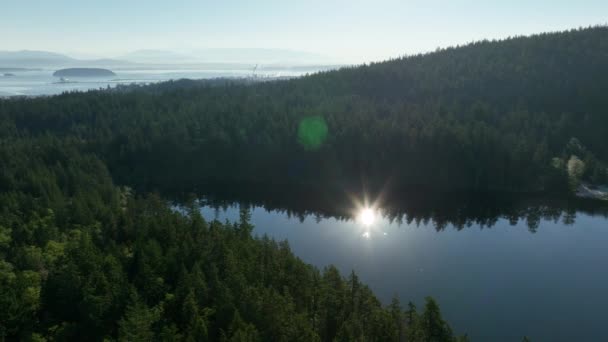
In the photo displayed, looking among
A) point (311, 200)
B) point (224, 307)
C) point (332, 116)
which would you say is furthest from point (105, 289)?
point (332, 116)

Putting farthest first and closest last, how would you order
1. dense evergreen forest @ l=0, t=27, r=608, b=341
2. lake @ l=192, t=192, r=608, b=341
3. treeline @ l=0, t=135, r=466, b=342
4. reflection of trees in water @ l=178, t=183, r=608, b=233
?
1. reflection of trees in water @ l=178, t=183, r=608, b=233
2. lake @ l=192, t=192, r=608, b=341
3. dense evergreen forest @ l=0, t=27, r=608, b=341
4. treeline @ l=0, t=135, r=466, b=342

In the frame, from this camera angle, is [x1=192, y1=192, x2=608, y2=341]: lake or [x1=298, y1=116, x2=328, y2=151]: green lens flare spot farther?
[x1=298, y1=116, x2=328, y2=151]: green lens flare spot

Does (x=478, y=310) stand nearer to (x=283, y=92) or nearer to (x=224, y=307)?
(x=224, y=307)

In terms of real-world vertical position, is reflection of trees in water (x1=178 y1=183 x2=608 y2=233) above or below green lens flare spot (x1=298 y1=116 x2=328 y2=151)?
below

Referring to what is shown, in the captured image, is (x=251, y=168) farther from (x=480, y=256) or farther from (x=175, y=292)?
(x=175, y=292)

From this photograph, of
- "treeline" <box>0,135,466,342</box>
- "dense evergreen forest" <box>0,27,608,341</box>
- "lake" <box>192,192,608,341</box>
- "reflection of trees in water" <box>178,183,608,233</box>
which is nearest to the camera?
"treeline" <box>0,135,466,342</box>

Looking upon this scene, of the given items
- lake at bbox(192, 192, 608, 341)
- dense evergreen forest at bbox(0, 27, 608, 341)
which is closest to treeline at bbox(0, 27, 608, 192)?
dense evergreen forest at bbox(0, 27, 608, 341)

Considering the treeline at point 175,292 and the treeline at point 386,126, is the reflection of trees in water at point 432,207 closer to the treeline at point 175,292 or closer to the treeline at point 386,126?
the treeline at point 386,126

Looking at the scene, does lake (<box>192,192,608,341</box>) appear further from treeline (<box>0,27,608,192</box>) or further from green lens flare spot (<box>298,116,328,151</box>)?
green lens flare spot (<box>298,116,328,151</box>)

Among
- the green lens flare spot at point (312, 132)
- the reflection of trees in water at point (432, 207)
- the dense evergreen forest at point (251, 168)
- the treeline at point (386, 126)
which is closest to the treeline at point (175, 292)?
the dense evergreen forest at point (251, 168)
